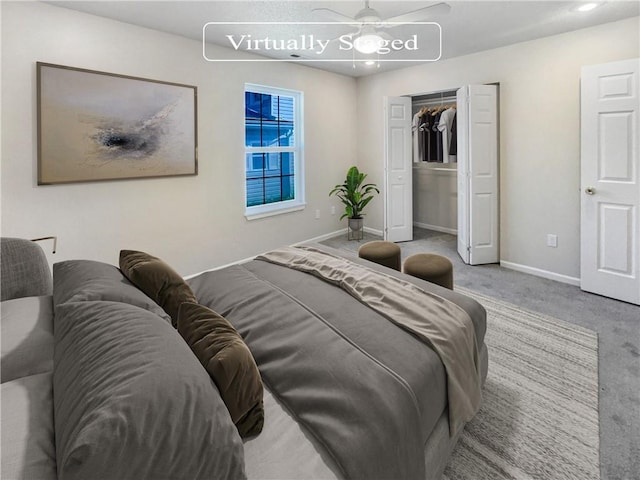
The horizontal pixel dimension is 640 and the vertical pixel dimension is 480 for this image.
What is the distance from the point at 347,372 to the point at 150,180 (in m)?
3.17

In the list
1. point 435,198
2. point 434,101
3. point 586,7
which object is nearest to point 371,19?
point 586,7

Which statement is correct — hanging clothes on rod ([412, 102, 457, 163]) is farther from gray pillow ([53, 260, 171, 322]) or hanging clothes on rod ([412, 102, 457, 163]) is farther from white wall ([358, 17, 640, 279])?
gray pillow ([53, 260, 171, 322])

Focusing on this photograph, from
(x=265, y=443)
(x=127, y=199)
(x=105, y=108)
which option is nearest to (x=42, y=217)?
(x=127, y=199)

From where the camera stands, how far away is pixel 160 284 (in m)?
1.60

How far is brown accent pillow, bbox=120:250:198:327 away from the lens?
1.56 metres

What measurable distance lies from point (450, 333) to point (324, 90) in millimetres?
4694

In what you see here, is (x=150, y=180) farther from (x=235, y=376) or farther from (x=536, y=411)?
→ (x=536, y=411)

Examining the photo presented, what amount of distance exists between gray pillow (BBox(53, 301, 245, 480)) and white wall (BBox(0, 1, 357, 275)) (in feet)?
8.65

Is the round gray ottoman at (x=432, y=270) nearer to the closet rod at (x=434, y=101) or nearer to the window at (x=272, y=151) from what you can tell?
the window at (x=272, y=151)

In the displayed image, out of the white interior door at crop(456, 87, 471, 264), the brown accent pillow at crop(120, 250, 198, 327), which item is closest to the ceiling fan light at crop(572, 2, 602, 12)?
the white interior door at crop(456, 87, 471, 264)

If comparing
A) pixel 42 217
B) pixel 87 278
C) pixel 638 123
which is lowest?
pixel 87 278

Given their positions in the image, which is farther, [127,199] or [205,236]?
[205,236]

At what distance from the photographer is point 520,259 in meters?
4.35

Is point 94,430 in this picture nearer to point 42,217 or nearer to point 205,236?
point 42,217
